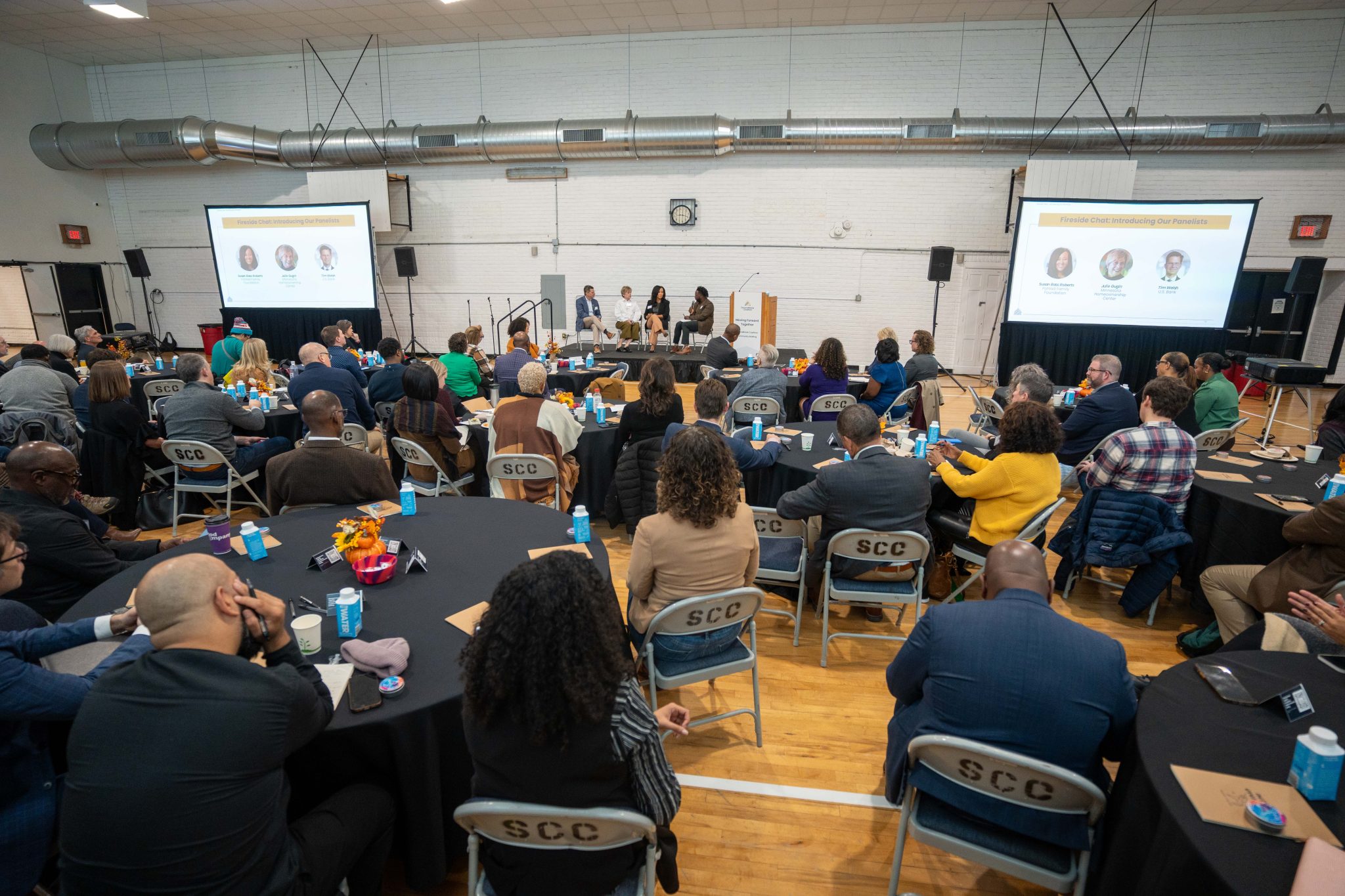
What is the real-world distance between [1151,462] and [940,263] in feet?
26.1

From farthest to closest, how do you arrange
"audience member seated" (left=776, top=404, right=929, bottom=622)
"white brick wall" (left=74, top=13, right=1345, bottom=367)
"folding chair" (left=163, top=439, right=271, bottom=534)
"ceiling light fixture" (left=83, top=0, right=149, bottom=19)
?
"white brick wall" (left=74, top=13, right=1345, bottom=367)
"ceiling light fixture" (left=83, top=0, right=149, bottom=19)
"folding chair" (left=163, top=439, right=271, bottom=534)
"audience member seated" (left=776, top=404, right=929, bottom=622)

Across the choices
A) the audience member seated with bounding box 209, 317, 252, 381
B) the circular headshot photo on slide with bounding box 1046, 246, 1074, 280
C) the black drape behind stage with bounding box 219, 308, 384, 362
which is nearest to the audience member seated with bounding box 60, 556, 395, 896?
the audience member seated with bounding box 209, 317, 252, 381

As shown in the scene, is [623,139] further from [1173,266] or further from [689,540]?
[689,540]

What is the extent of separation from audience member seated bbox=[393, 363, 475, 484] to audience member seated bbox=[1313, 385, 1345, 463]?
21.7ft

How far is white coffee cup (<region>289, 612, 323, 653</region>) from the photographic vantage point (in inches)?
84.9

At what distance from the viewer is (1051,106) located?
35.8ft

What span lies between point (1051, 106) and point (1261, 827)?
12644mm

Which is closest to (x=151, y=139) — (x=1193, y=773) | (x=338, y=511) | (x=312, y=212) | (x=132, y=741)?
(x=312, y=212)

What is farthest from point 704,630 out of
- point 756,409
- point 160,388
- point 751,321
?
point 751,321

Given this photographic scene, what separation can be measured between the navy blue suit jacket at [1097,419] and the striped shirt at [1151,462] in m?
1.23

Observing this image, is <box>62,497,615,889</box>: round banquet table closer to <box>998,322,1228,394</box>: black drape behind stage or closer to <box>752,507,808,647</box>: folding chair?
<box>752,507,808,647</box>: folding chair

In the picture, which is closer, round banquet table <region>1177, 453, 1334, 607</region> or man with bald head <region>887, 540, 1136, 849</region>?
man with bald head <region>887, 540, 1136, 849</region>

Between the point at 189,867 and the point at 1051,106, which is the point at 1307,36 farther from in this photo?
the point at 189,867

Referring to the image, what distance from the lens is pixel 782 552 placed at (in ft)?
12.5
